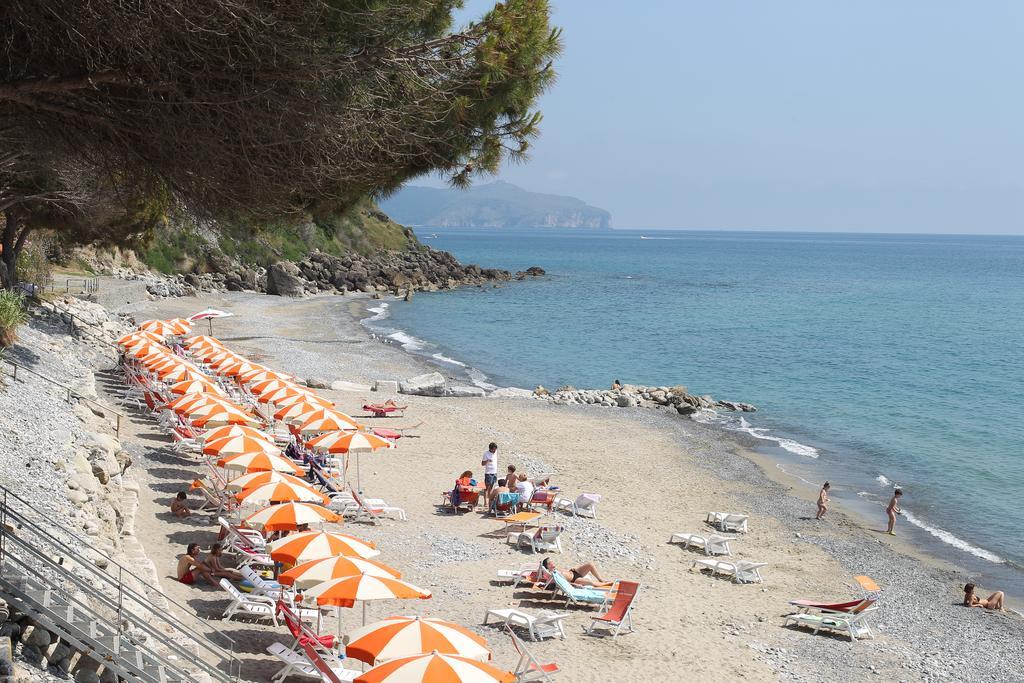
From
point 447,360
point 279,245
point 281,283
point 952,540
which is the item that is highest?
point 279,245

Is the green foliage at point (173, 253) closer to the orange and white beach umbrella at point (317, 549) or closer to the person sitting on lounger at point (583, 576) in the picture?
the person sitting on lounger at point (583, 576)

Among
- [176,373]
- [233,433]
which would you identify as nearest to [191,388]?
[176,373]

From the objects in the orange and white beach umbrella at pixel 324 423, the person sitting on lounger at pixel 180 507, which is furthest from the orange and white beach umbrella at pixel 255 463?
the orange and white beach umbrella at pixel 324 423

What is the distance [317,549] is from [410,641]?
2.26 meters

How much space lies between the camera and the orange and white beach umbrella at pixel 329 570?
9438 millimetres

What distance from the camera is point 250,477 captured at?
12.6m

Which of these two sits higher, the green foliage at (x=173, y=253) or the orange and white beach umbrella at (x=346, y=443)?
the green foliage at (x=173, y=253)

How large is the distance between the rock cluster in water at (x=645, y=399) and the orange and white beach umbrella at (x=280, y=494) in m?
18.7

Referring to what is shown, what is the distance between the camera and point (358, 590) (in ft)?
30.2

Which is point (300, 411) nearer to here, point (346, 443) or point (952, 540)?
point (346, 443)

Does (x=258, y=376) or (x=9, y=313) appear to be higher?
(x=9, y=313)

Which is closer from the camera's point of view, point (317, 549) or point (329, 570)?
point (329, 570)

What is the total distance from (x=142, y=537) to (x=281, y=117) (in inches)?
323

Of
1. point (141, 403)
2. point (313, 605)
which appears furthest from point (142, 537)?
point (141, 403)
